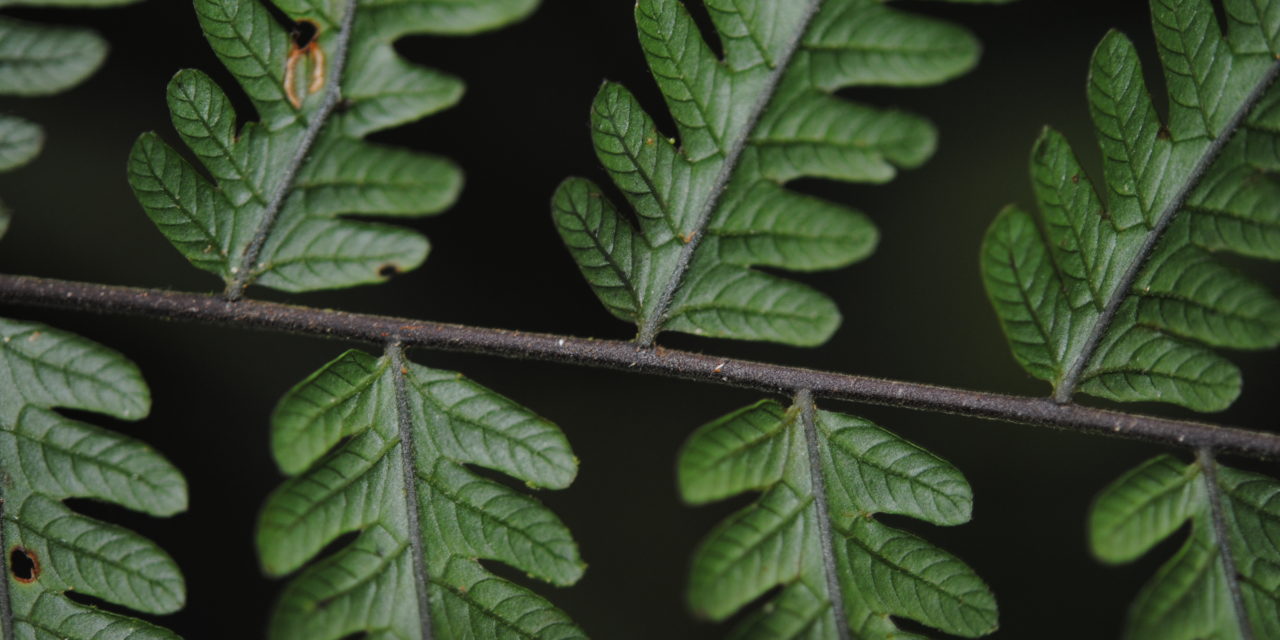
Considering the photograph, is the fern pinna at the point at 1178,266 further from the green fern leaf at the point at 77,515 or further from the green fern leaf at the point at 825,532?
the green fern leaf at the point at 77,515

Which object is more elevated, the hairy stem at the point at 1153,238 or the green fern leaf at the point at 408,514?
the hairy stem at the point at 1153,238

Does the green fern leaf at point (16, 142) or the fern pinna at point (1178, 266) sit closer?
the fern pinna at point (1178, 266)

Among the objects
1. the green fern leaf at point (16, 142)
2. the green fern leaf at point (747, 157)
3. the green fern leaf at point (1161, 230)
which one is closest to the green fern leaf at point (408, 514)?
the green fern leaf at point (747, 157)

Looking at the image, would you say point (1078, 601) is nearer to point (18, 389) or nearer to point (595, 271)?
point (595, 271)

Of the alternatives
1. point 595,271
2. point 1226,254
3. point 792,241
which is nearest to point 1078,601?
point 1226,254

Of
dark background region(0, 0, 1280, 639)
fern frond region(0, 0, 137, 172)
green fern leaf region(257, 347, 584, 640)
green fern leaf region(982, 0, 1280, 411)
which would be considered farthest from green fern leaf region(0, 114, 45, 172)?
green fern leaf region(982, 0, 1280, 411)

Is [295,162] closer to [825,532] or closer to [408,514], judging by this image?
[408,514]
